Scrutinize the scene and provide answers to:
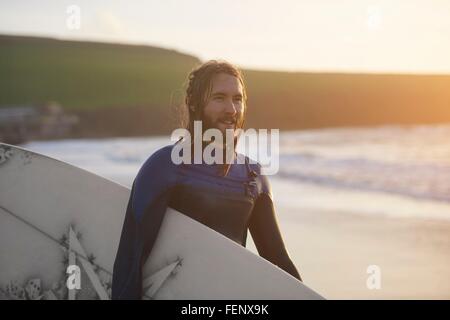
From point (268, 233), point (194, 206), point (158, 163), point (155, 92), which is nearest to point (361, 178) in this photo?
point (268, 233)

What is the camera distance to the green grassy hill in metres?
41.3

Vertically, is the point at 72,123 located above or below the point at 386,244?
above

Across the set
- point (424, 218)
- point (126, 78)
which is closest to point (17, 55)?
point (126, 78)

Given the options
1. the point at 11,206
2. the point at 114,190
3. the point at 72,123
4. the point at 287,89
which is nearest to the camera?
the point at 114,190

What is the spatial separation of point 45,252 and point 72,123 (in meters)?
32.2

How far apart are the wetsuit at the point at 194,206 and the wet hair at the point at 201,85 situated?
0.72 feet

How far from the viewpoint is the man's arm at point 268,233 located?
9.66 feet

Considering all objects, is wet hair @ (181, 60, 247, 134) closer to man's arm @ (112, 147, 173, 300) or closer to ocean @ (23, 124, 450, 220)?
man's arm @ (112, 147, 173, 300)

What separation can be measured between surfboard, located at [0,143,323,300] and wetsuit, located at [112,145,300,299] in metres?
0.07

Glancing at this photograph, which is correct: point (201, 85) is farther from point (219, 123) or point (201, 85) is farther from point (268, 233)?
point (268, 233)

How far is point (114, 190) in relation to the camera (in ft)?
11.0

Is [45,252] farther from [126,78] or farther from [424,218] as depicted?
[126,78]

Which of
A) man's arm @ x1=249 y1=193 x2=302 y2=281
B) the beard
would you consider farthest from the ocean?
the beard

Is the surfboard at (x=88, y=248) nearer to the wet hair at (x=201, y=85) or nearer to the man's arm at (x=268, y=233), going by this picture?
the man's arm at (x=268, y=233)
